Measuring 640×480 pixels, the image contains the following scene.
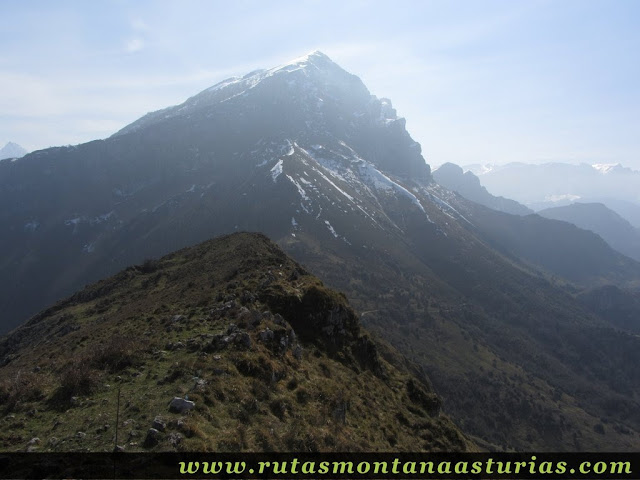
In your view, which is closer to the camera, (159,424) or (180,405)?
(159,424)

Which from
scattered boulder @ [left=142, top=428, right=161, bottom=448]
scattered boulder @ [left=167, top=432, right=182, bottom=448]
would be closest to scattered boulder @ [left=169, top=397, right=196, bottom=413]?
scattered boulder @ [left=167, top=432, right=182, bottom=448]

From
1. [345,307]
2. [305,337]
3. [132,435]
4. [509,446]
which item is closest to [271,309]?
[305,337]

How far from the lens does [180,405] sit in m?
19.0

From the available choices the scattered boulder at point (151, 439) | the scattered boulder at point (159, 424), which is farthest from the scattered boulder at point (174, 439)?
the scattered boulder at point (159, 424)

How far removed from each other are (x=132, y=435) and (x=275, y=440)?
236 inches

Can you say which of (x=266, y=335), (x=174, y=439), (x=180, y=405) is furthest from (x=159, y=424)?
(x=266, y=335)

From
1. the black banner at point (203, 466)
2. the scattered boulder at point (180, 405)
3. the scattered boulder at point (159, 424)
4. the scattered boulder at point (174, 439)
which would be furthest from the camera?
the scattered boulder at point (180, 405)

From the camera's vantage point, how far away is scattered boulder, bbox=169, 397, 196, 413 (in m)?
18.9

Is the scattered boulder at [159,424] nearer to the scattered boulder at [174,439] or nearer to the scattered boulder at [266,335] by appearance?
the scattered boulder at [174,439]

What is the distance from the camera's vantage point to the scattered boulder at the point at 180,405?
18.9 metres

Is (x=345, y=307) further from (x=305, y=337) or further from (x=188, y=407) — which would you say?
(x=188, y=407)

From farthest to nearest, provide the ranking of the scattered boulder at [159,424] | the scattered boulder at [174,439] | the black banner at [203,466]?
the scattered boulder at [159,424]
the scattered boulder at [174,439]
the black banner at [203,466]

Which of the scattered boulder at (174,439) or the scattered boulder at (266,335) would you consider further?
the scattered boulder at (266,335)

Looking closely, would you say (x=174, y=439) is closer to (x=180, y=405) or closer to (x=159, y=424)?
(x=159, y=424)
